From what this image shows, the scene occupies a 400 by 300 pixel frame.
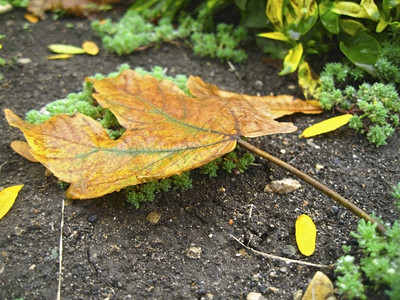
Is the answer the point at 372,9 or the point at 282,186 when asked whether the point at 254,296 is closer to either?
the point at 282,186

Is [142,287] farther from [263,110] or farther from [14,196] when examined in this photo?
[263,110]

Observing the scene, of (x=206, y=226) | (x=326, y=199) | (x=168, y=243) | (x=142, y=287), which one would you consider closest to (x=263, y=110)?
(x=326, y=199)

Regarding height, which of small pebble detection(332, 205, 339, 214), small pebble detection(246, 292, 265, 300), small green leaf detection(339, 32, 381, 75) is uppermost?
small green leaf detection(339, 32, 381, 75)

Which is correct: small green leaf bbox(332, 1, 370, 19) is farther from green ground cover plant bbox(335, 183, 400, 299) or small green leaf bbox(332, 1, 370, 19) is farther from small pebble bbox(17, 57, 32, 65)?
small pebble bbox(17, 57, 32, 65)

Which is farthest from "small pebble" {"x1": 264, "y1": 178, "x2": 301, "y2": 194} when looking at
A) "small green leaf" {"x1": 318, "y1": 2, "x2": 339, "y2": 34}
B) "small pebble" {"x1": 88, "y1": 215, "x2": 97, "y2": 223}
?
"small green leaf" {"x1": 318, "y1": 2, "x2": 339, "y2": 34}

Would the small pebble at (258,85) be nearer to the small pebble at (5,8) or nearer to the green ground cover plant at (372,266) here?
the green ground cover plant at (372,266)

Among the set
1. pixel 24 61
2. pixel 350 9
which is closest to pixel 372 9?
pixel 350 9
